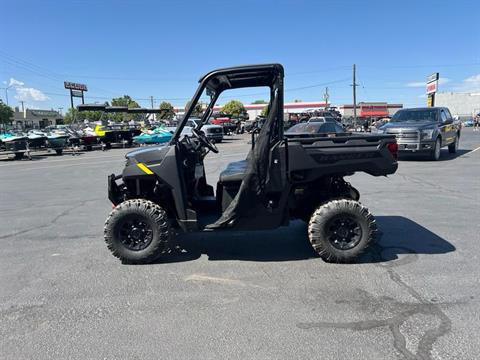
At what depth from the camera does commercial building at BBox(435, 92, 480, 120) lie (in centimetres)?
10375

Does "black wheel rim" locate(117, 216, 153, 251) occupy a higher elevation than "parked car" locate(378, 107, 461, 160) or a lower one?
lower

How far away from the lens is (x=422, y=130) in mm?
13641

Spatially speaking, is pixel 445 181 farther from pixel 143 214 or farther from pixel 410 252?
pixel 143 214

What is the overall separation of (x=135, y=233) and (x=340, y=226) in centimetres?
238

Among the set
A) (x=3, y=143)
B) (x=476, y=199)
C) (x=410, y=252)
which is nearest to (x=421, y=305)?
(x=410, y=252)

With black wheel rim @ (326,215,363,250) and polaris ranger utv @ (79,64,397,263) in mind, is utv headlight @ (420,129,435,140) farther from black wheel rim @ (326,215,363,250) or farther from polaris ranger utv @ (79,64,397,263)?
black wheel rim @ (326,215,363,250)

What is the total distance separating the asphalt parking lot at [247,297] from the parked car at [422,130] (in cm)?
779

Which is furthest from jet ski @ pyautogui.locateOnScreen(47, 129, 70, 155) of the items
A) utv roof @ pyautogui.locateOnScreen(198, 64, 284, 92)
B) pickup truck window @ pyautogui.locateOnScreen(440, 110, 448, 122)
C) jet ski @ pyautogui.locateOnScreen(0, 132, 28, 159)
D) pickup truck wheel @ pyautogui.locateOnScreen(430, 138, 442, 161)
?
utv roof @ pyautogui.locateOnScreen(198, 64, 284, 92)

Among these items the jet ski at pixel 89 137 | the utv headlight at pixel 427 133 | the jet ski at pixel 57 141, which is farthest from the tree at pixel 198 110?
the jet ski at pixel 89 137

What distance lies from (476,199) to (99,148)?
25.9 m

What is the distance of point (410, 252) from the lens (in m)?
4.83

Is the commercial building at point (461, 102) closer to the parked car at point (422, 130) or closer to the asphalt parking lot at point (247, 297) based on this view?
the parked car at point (422, 130)

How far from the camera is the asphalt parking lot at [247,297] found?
2.94 m

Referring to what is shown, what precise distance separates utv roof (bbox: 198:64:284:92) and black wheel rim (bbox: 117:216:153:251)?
177 centimetres
